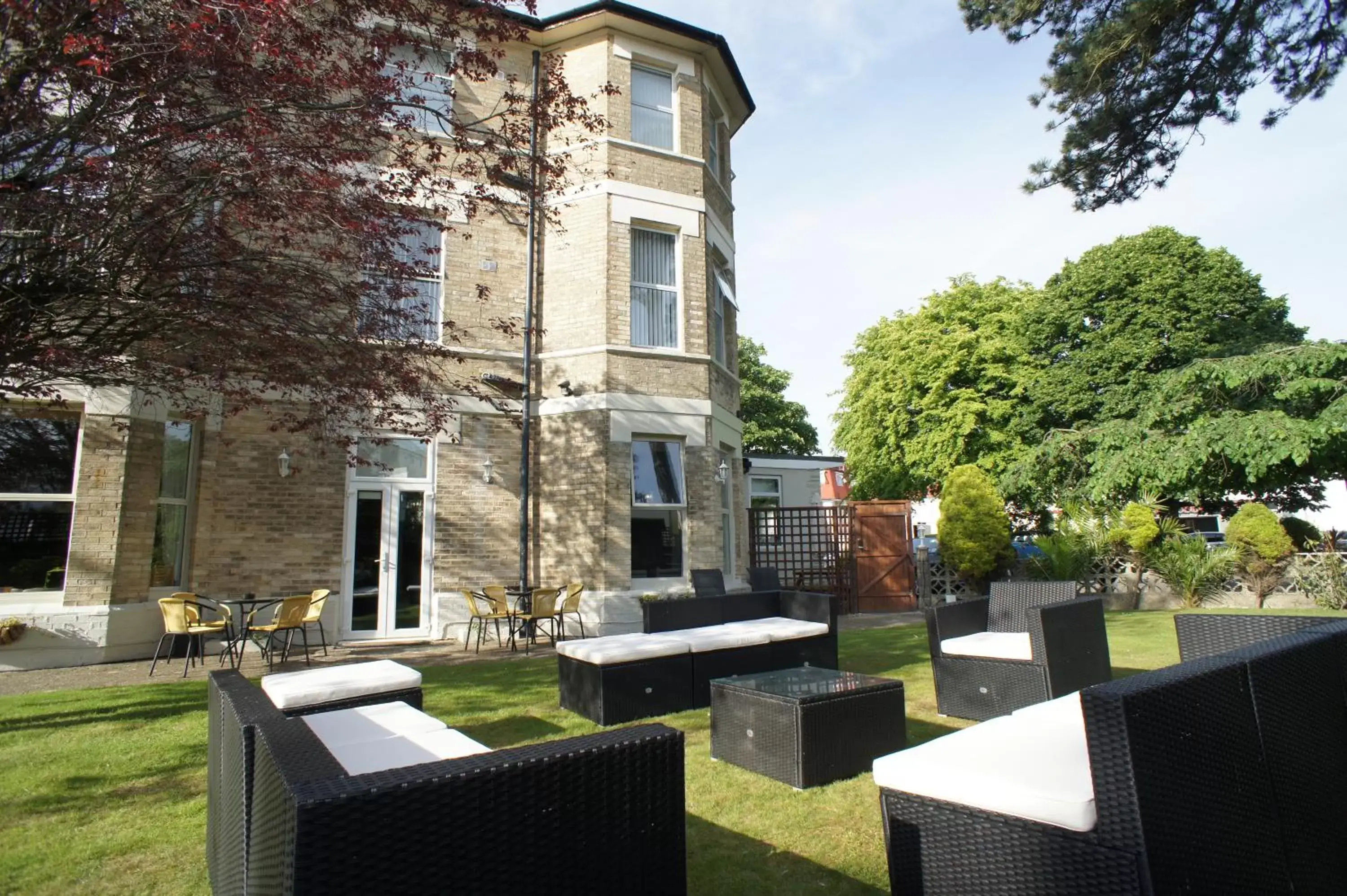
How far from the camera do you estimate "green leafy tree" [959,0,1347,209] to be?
7.14 meters

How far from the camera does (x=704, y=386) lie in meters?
10.9

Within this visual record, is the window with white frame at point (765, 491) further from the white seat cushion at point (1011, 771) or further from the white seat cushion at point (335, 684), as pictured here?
the white seat cushion at point (1011, 771)

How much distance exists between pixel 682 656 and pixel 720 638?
1.15 ft

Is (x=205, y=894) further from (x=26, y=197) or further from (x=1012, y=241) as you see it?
(x=1012, y=241)

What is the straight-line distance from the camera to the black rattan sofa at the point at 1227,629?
3.09 meters

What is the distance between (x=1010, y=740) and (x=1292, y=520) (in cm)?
1673

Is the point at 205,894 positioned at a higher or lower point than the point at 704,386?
lower

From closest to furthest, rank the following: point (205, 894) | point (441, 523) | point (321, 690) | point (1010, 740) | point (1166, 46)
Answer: point (1010, 740)
point (205, 894)
point (321, 690)
point (1166, 46)
point (441, 523)

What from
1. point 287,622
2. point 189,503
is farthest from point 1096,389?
point 189,503

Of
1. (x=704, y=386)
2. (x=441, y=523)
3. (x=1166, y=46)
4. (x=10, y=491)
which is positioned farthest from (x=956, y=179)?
(x=10, y=491)

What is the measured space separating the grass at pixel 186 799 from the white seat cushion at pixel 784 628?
2.81 ft

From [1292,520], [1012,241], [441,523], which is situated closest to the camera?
[441,523]

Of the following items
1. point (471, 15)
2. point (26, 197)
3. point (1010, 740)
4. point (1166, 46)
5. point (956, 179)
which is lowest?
point (1010, 740)

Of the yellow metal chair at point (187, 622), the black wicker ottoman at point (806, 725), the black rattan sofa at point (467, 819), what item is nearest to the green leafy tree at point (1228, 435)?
the black wicker ottoman at point (806, 725)
